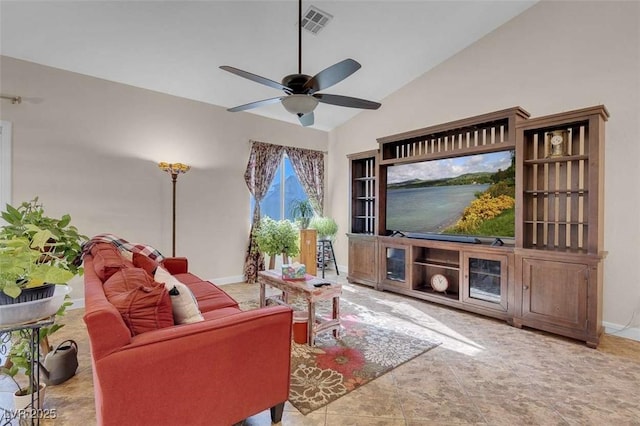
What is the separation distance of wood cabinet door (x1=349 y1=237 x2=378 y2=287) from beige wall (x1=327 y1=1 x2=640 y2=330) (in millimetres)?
2228

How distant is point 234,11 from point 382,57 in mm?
2058

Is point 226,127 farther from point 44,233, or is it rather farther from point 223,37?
point 44,233

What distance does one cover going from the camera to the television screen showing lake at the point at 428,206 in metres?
3.90

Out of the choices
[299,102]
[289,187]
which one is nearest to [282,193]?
[289,187]

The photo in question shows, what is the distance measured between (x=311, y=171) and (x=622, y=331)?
16.2ft

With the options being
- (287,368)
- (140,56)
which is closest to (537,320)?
(287,368)

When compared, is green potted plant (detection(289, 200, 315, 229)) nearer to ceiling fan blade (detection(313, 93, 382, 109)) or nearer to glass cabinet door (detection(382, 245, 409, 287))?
glass cabinet door (detection(382, 245, 409, 287))

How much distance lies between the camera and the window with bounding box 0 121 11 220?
134 inches

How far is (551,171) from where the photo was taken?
3.41 meters

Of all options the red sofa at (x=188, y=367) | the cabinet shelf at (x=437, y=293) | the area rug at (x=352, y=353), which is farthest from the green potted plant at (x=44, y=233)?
the cabinet shelf at (x=437, y=293)

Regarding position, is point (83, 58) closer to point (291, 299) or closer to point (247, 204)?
point (247, 204)

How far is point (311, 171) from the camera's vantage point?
6125 mm

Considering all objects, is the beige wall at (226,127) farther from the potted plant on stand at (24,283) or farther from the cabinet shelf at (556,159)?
the potted plant on stand at (24,283)

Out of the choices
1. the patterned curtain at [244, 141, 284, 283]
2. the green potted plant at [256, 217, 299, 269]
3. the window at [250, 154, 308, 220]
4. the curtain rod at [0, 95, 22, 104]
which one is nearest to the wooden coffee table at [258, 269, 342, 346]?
the green potted plant at [256, 217, 299, 269]
